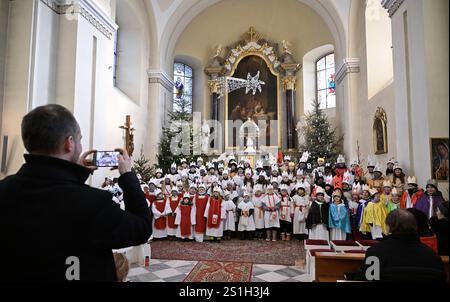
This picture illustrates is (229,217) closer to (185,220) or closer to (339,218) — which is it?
(185,220)

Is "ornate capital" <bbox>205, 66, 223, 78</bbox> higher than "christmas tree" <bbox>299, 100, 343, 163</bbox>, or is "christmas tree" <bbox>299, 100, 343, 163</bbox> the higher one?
"ornate capital" <bbox>205, 66, 223, 78</bbox>

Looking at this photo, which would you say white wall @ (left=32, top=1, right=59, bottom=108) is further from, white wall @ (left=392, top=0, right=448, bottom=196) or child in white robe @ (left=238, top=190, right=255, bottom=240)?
white wall @ (left=392, top=0, right=448, bottom=196)

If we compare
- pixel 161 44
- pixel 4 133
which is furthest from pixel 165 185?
pixel 161 44

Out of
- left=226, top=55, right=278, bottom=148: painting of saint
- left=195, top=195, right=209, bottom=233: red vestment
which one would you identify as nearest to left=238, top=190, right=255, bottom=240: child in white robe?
left=195, top=195, right=209, bottom=233: red vestment

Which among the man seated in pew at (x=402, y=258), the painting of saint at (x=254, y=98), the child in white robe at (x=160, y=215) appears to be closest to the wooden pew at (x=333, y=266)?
the man seated in pew at (x=402, y=258)

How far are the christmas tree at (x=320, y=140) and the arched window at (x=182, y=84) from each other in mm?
6501

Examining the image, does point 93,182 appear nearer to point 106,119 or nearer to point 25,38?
point 106,119

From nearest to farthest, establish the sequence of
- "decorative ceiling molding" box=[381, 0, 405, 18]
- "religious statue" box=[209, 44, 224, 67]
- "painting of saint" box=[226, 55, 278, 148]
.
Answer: "decorative ceiling molding" box=[381, 0, 405, 18] → "painting of saint" box=[226, 55, 278, 148] → "religious statue" box=[209, 44, 224, 67]

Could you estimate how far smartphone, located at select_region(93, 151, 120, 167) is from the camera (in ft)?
5.21

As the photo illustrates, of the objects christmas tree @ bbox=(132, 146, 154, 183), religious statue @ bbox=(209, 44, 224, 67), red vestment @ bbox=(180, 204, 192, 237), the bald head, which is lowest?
red vestment @ bbox=(180, 204, 192, 237)

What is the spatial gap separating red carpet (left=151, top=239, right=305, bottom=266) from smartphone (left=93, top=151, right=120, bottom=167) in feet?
17.7

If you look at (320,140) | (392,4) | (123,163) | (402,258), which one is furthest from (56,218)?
(320,140)

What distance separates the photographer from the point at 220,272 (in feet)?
18.7

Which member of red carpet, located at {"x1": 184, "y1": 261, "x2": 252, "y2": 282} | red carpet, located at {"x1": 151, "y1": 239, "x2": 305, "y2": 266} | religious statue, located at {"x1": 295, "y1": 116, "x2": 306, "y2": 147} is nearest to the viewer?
red carpet, located at {"x1": 184, "y1": 261, "x2": 252, "y2": 282}
